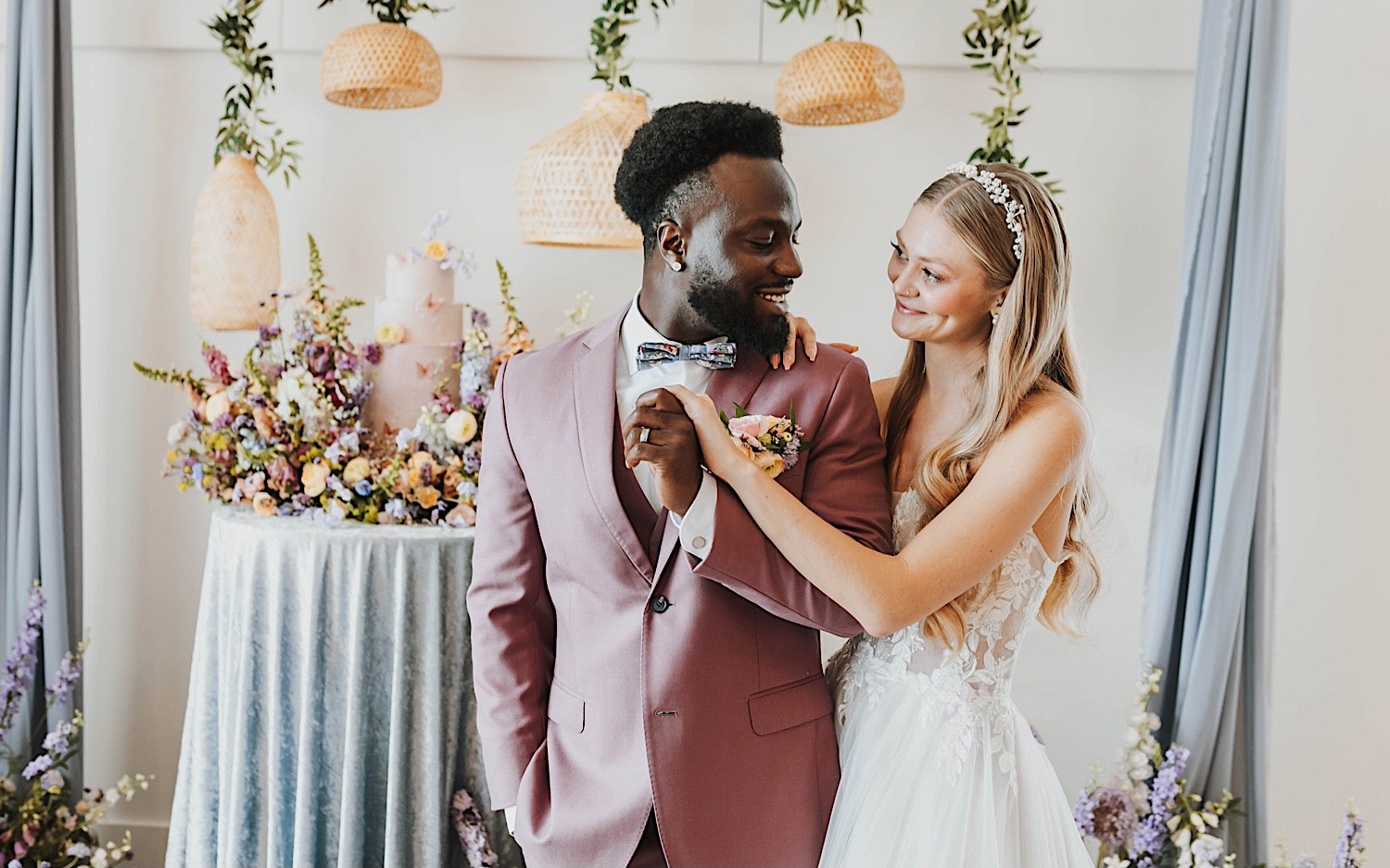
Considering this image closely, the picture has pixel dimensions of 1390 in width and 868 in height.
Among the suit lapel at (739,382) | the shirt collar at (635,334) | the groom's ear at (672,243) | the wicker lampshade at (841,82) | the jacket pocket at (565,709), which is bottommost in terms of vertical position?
the jacket pocket at (565,709)

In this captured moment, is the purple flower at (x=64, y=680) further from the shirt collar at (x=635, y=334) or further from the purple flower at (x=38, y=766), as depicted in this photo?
the shirt collar at (x=635, y=334)

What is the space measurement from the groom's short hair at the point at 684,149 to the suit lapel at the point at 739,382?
24cm

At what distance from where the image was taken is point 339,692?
2439 mm

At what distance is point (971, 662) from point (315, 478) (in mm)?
1550

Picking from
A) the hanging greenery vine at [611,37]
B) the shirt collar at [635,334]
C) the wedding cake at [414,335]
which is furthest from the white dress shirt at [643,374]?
the hanging greenery vine at [611,37]

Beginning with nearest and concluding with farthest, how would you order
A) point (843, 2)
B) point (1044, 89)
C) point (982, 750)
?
point (982, 750) < point (843, 2) < point (1044, 89)

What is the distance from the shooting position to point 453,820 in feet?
8.11

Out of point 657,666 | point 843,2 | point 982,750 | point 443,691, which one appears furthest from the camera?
point 843,2

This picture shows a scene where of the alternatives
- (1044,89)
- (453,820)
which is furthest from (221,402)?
(1044,89)

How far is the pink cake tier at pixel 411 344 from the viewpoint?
2.59 metres

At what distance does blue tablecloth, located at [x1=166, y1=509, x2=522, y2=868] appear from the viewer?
2.40 meters

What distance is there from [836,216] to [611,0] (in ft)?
2.89

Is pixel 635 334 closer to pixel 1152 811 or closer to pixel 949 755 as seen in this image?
pixel 949 755

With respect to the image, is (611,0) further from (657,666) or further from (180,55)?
(657,666)
